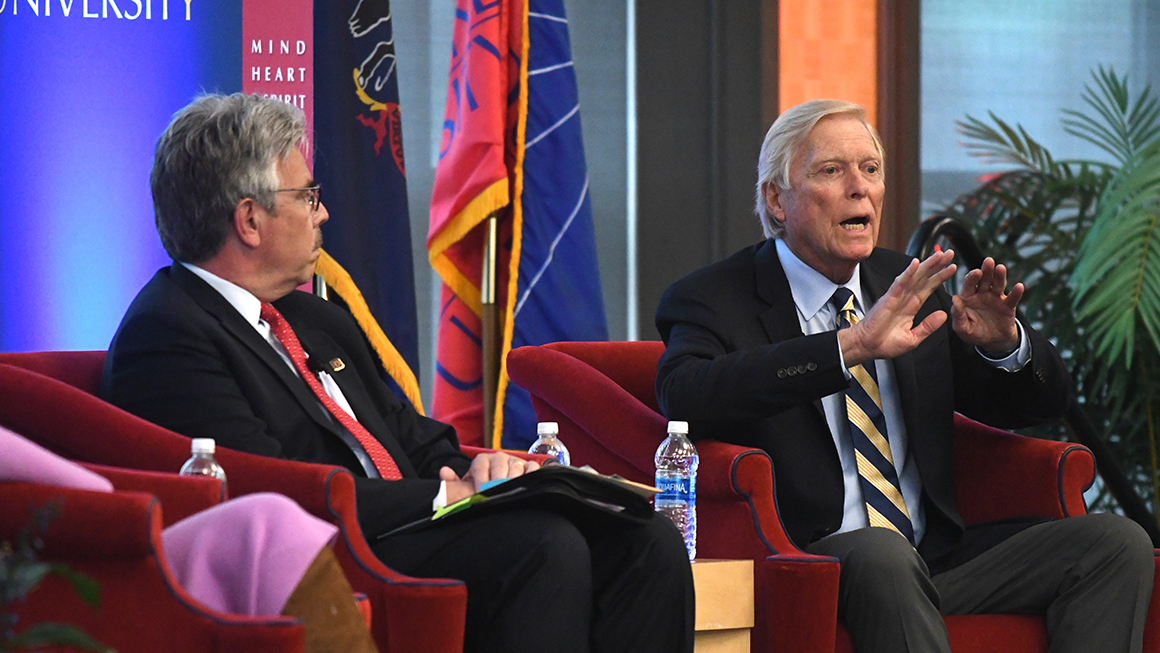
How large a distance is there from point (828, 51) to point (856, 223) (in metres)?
1.94

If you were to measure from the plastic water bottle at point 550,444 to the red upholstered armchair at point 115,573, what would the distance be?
1093mm

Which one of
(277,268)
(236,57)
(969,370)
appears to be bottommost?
(969,370)

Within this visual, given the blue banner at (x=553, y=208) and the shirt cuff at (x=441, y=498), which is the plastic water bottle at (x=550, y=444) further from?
the blue banner at (x=553, y=208)

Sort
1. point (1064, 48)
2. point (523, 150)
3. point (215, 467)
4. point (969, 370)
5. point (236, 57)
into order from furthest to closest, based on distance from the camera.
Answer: point (1064, 48) → point (523, 150) → point (236, 57) → point (969, 370) → point (215, 467)

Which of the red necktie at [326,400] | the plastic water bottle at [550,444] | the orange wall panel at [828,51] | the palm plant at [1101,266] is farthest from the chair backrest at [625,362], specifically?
the orange wall panel at [828,51]

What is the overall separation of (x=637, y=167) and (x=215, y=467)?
238 centimetres

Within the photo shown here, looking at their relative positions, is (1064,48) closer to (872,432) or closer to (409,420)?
(872,432)

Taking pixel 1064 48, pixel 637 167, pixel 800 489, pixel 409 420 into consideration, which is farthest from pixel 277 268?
pixel 1064 48

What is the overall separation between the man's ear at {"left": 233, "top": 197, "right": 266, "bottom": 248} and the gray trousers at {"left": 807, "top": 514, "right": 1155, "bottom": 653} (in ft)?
3.79

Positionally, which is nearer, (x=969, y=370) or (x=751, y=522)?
(x=751, y=522)

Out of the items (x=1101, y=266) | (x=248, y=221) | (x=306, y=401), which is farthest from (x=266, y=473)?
(x=1101, y=266)

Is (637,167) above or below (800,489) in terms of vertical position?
above

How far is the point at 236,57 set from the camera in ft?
11.4

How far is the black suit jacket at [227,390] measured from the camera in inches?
83.4
